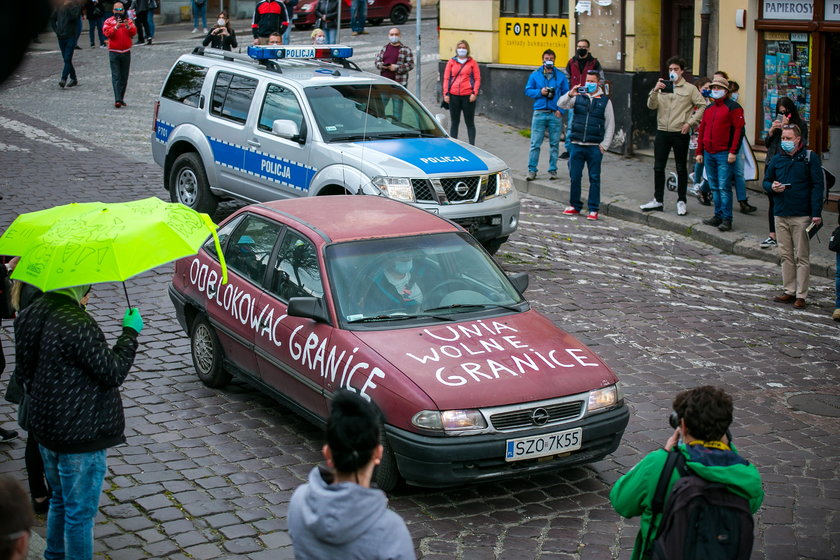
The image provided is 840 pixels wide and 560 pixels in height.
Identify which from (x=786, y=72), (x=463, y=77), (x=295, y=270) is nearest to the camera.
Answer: (x=295, y=270)

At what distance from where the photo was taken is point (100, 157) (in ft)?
60.4

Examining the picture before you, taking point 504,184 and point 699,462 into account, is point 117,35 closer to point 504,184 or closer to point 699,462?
point 504,184

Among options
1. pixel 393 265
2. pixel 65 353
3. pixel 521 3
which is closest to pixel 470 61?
pixel 521 3

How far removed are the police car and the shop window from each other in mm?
5207

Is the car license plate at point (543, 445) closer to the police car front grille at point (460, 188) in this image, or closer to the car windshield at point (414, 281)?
the car windshield at point (414, 281)

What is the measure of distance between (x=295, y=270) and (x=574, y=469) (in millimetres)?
2338

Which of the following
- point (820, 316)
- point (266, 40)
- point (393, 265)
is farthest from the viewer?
point (266, 40)

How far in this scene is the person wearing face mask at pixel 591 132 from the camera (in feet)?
48.2

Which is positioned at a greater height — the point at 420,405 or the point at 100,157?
the point at 100,157

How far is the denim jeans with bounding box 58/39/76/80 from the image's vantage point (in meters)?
24.7

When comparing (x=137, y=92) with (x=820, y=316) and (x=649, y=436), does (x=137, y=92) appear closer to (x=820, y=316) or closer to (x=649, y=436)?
(x=820, y=316)

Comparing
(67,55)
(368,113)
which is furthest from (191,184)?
(67,55)

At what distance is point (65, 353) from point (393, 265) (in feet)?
9.44

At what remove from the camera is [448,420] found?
21.7 ft
